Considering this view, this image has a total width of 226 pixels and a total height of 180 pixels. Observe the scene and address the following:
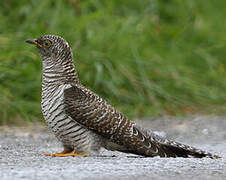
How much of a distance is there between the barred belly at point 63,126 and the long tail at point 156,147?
1.14 feet

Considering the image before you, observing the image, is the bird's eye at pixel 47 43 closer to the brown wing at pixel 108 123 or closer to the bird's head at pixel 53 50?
the bird's head at pixel 53 50

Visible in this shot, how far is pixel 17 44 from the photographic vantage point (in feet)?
24.6

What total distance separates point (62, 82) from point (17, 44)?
307 centimetres

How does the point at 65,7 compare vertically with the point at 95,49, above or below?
above

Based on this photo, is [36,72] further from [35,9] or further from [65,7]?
[65,7]

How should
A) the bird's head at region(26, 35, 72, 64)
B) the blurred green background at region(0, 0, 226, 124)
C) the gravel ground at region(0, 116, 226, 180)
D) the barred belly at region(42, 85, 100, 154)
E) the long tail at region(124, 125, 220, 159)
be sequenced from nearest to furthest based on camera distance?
1. the gravel ground at region(0, 116, 226, 180)
2. the barred belly at region(42, 85, 100, 154)
3. the long tail at region(124, 125, 220, 159)
4. the bird's head at region(26, 35, 72, 64)
5. the blurred green background at region(0, 0, 226, 124)

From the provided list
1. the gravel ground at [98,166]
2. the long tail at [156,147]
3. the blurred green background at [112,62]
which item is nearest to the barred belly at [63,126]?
the gravel ground at [98,166]

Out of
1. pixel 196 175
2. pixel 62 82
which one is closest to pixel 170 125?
pixel 62 82

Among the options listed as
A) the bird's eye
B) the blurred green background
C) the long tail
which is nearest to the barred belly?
the long tail

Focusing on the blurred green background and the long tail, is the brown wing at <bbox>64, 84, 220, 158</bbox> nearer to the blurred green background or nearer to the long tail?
the long tail

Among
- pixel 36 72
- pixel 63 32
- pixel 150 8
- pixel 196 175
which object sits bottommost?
pixel 196 175

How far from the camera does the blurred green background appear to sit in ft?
24.1

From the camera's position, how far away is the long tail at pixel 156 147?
180 inches

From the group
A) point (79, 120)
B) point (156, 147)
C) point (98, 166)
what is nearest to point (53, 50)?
point (79, 120)
